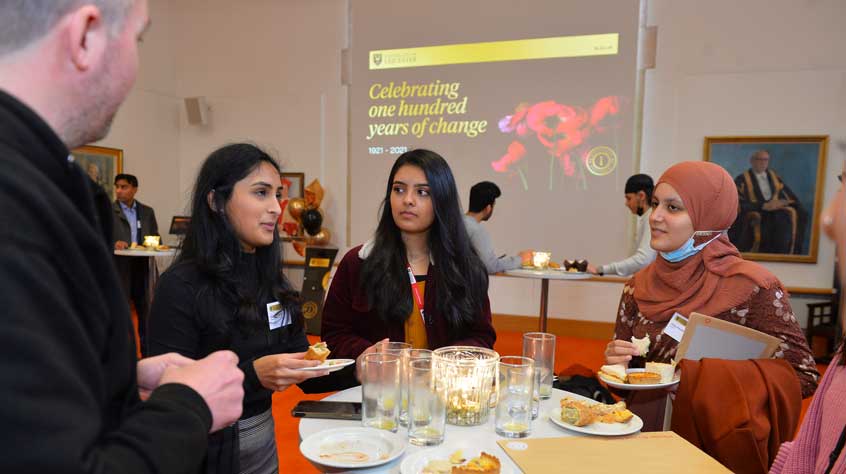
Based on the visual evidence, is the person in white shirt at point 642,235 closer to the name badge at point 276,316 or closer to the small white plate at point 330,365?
the name badge at point 276,316

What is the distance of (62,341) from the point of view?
0.59 meters

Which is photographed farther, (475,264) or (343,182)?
(343,182)

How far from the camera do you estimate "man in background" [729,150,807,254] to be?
5.85 metres

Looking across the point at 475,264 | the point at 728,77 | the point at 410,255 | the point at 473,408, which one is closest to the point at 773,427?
the point at 473,408

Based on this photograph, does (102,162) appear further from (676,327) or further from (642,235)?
(676,327)

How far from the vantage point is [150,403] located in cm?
74

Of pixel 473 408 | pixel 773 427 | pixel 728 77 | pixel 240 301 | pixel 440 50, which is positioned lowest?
pixel 773 427

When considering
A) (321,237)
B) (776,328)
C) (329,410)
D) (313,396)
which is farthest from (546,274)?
(321,237)

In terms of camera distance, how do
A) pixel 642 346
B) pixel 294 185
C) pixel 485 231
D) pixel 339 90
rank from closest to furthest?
1. pixel 642 346
2. pixel 485 231
3. pixel 339 90
4. pixel 294 185

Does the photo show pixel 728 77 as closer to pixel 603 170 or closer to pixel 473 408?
pixel 603 170

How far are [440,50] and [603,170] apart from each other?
2.75 meters

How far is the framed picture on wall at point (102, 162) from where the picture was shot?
286 inches

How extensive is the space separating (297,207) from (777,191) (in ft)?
20.1

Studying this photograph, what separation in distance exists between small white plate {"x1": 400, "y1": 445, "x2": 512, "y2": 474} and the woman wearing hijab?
100 cm
